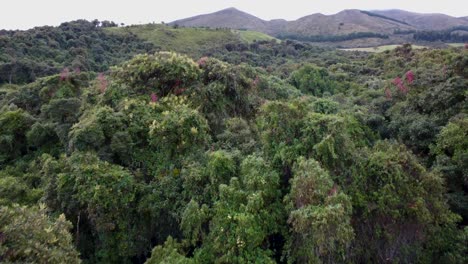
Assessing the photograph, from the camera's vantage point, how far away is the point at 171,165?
36.4 feet

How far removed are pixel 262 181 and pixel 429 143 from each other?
10.7m

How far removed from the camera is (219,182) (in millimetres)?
9422

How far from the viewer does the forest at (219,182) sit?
304 inches

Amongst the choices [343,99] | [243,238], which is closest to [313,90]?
[343,99]

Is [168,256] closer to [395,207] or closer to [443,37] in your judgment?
[395,207]

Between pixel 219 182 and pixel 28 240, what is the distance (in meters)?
4.79

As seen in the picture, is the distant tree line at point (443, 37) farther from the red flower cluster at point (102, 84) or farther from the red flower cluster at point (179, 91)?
the red flower cluster at point (102, 84)

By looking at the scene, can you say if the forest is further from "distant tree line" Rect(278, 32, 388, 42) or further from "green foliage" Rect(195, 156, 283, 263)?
"distant tree line" Rect(278, 32, 388, 42)

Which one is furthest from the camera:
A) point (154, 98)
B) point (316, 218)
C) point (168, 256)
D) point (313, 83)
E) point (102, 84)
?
point (313, 83)

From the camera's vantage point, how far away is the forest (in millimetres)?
7723

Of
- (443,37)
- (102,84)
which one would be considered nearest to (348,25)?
(443,37)

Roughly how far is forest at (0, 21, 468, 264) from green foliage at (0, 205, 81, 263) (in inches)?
0.9

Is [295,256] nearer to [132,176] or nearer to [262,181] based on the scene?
[262,181]

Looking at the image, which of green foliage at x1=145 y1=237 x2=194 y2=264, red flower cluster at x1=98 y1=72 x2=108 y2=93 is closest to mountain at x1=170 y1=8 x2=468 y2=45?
red flower cluster at x1=98 y1=72 x2=108 y2=93
